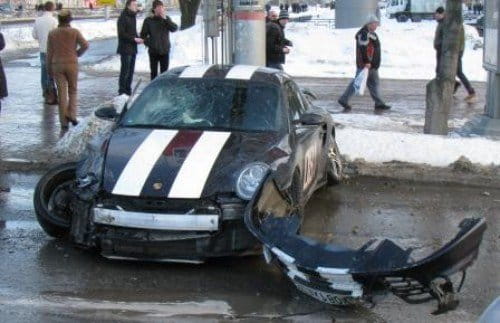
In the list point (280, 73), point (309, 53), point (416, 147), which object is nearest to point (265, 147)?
point (280, 73)

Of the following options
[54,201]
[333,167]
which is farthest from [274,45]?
[54,201]

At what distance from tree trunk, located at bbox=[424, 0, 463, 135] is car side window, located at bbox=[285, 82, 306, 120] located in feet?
10.3

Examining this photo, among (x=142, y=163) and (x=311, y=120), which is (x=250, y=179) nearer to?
(x=142, y=163)

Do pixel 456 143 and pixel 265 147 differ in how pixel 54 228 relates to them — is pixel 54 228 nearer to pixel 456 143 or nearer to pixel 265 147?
pixel 265 147

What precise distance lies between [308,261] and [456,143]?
525 cm

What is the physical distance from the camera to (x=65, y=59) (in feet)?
36.3

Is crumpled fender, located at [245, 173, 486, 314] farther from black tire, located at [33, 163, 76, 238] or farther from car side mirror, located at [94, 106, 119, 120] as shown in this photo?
car side mirror, located at [94, 106, 119, 120]

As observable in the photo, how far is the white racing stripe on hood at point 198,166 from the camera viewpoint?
5.49 meters

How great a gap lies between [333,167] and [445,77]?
2.76 m

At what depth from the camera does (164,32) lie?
521 inches

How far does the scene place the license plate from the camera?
460 centimetres

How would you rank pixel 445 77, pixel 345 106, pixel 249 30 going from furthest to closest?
1. pixel 345 106
2. pixel 249 30
3. pixel 445 77

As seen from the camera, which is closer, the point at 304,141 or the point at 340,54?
the point at 304,141

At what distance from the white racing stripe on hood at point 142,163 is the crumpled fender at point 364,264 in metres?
0.94
